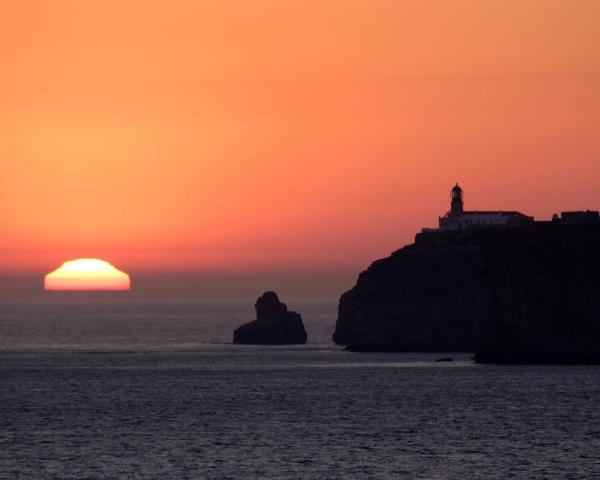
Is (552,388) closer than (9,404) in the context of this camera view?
No

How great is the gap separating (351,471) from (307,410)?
146ft

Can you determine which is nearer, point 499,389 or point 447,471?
point 447,471

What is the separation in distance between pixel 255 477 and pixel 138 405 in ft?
184

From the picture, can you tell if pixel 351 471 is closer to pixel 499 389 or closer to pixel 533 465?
pixel 533 465

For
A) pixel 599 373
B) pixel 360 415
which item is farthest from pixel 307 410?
pixel 599 373

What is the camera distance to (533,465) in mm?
104562

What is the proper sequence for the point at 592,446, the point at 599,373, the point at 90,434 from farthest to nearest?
the point at 599,373
the point at 90,434
the point at 592,446

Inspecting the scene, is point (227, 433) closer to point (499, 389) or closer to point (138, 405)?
point (138, 405)

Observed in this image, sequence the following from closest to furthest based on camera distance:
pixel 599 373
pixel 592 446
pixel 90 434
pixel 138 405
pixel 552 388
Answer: pixel 592 446
pixel 90 434
pixel 138 405
pixel 552 388
pixel 599 373

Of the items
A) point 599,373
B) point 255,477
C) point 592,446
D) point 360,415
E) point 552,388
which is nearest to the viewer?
point 255,477

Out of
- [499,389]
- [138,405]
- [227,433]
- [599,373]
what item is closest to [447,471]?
[227,433]

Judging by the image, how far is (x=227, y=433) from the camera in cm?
12481

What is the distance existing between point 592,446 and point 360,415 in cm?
3068

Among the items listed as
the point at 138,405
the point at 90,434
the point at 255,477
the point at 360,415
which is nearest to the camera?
the point at 255,477
